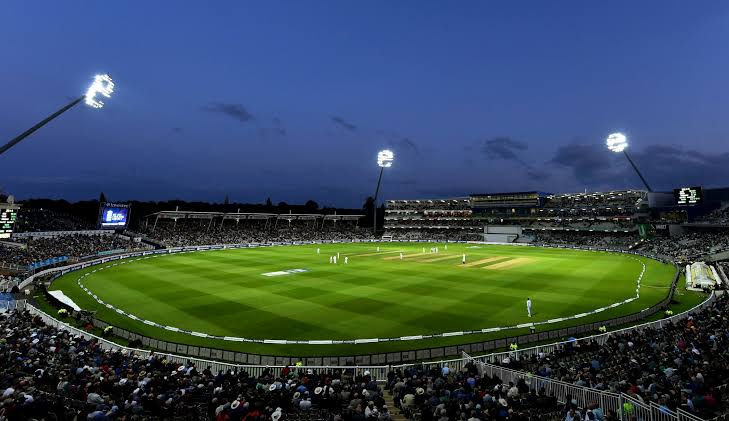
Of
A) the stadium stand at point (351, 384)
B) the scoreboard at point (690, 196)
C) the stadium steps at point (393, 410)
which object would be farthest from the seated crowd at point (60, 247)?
the scoreboard at point (690, 196)

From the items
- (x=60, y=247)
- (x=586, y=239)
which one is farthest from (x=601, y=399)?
(x=586, y=239)

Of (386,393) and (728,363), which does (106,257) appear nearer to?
(386,393)

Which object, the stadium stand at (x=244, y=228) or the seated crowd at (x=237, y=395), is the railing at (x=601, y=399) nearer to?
the seated crowd at (x=237, y=395)

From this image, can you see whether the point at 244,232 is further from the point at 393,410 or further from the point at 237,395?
the point at 393,410

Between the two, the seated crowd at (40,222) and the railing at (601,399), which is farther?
the seated crowd at (40,222)

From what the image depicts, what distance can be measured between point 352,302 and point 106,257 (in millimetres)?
→ 46095

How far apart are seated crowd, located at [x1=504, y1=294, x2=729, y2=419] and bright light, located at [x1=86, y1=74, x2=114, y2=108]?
36.7 metres

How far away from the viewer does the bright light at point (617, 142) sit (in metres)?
58.2

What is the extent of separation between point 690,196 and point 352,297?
70822mm

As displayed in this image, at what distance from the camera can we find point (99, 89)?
3175cm

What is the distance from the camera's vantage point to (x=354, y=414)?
9.13 m

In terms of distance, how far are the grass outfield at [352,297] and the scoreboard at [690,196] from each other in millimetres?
26784

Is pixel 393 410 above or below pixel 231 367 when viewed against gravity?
above

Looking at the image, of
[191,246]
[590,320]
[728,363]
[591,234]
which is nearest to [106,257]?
[191,246]
